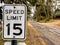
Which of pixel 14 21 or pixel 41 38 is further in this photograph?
pixel 41 38

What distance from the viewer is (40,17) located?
6662cm

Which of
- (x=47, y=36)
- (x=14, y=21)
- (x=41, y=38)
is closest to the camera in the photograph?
(x=14, y=21)

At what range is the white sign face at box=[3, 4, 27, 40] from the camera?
13.3 feet

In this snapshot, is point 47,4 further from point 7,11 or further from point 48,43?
point 7,11

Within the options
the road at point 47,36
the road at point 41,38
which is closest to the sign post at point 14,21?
the road at point 41,38

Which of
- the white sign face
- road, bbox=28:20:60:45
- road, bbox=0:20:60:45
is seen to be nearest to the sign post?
the white sign face

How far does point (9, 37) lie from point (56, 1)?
78.1 metres

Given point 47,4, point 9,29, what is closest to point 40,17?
point 47,4

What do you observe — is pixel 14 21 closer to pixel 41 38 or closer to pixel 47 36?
pixel 41 38

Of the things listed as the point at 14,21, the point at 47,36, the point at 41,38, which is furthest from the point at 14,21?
the point at 47,36

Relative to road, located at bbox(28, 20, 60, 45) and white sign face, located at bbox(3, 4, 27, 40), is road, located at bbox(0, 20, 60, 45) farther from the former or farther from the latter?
white sign face, located at bbox(3, 4, 27, 40)

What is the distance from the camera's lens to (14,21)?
4.08m

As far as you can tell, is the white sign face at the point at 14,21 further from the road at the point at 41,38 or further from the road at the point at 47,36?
the road at the point at 47,36

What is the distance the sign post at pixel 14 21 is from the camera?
4.05 m
